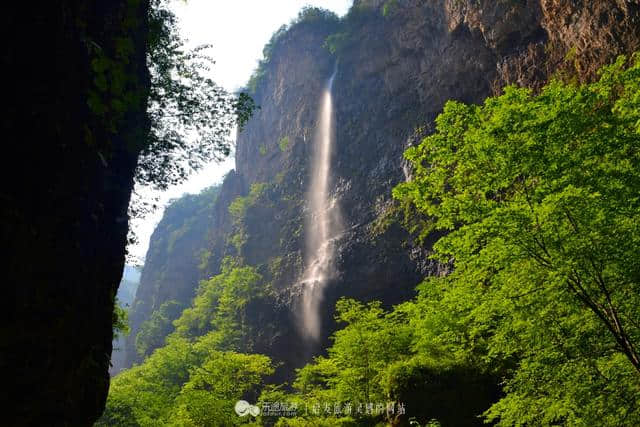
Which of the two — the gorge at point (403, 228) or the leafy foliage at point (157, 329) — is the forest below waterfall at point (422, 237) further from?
the leafy foliage at point (157, 329)

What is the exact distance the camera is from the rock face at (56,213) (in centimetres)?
318

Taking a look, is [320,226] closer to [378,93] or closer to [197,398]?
[378,93]

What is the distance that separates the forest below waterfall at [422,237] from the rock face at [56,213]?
2908 millimetres

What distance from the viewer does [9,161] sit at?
315 cm

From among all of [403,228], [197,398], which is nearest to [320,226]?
[403,228]

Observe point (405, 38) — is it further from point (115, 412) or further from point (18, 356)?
point (18, 356)

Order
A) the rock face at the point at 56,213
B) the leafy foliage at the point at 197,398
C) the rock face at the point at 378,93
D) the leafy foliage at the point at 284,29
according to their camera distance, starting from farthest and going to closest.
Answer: the leafy foliage at the point at 284,29 < the rock face at the point at 378,93 < the leafy foliage at the point at 197,398 < the rock face at the point at 56,213

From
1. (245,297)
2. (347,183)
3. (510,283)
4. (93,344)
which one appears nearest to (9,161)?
(93,344)

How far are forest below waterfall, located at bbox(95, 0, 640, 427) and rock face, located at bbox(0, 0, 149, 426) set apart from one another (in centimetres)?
291

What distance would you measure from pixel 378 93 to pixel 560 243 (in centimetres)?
3411

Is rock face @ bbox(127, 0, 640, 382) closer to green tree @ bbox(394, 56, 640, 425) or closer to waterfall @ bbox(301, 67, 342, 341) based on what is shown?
waterfall @ bbox(301, 67, 342, 341)

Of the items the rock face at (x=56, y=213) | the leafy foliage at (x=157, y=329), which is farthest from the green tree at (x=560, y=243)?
the leafy foliage at (x=157, y=329)

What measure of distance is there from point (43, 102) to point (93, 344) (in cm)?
273

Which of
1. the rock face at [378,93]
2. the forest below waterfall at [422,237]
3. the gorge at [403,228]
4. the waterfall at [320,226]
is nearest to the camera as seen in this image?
the gorge at [403,228]
